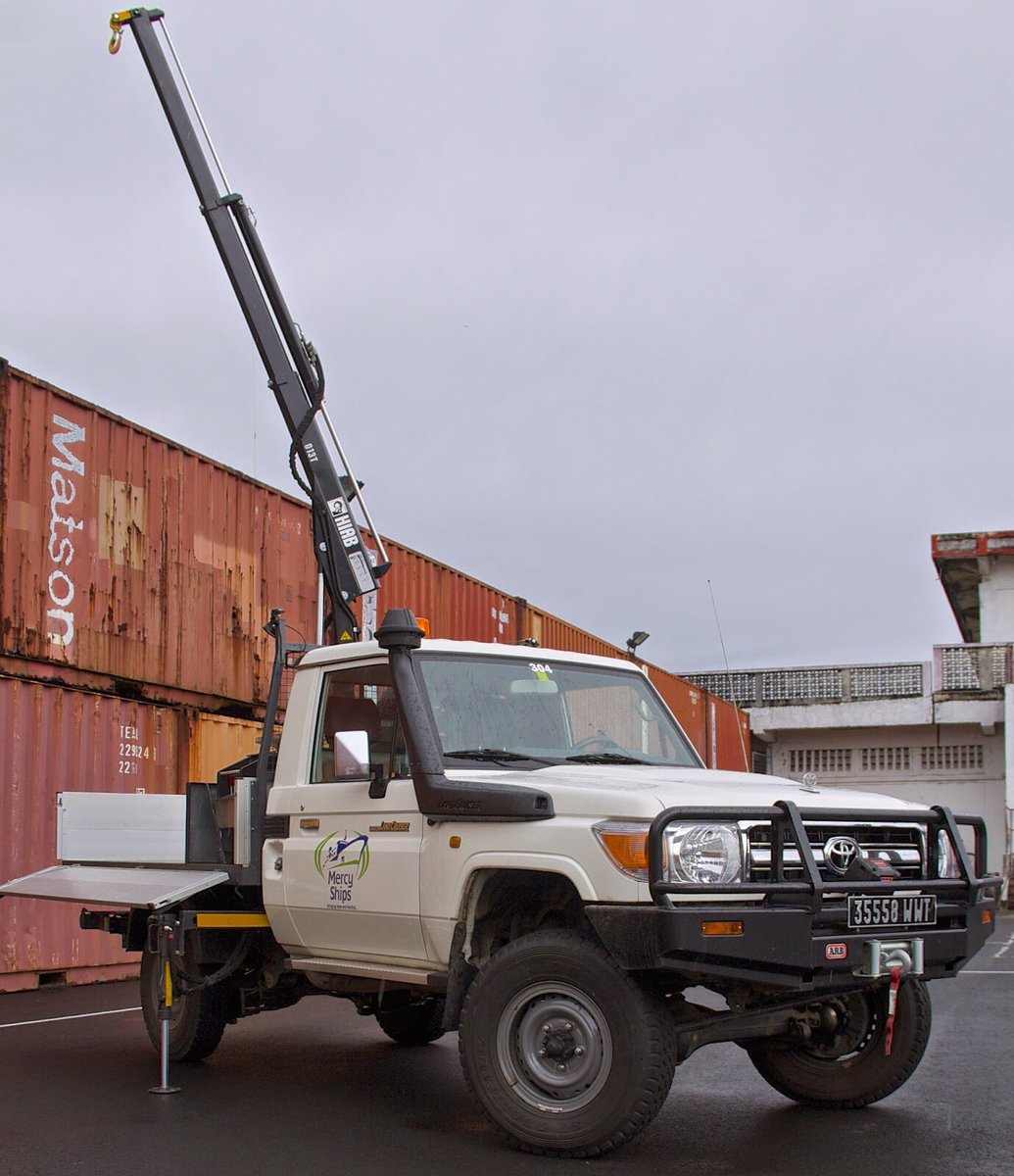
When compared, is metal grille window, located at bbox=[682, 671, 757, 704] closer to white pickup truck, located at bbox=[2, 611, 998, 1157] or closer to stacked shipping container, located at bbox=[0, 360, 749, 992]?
stacked shipping container, located at bbox=[0, 360, 749, 992]

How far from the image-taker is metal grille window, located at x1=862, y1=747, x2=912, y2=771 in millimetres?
35406

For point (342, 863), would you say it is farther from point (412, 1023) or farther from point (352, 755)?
point (412, 1023)

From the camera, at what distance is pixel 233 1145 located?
5602 mm

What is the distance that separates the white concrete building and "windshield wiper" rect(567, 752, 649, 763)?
26665 mm

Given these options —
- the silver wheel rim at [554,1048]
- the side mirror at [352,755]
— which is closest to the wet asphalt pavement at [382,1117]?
the silver wheel rim at [554,1048]

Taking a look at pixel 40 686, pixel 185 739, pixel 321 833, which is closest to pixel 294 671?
pixel 321 833

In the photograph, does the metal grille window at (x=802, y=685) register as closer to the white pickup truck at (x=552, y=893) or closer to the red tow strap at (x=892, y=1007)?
the white pickup truck at (x=552, y=893)

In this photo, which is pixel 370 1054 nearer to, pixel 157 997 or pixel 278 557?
pixel 157 997

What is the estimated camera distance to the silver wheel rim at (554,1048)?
5.27 meters

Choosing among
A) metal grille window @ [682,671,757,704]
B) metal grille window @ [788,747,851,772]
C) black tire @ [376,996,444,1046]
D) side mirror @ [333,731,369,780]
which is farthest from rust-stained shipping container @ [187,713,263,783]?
metal grille window @ [788,747,851,772]

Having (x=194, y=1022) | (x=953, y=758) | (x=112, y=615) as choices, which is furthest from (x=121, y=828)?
(x=953, y=758)

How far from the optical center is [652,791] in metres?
5.39

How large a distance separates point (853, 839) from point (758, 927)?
2.35ft

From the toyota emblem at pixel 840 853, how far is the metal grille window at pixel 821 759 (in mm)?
31445
